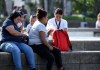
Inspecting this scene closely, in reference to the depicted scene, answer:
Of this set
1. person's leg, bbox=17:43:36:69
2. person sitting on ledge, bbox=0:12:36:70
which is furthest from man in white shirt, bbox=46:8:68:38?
person's leg, bbox=17:43:36:69

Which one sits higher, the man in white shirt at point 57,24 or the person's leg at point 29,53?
the man in white shirt at point 57,24

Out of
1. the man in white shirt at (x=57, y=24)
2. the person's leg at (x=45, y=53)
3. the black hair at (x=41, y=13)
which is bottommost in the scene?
the person's leg at (x=45, y=53)

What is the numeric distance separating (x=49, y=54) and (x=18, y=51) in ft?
2.52

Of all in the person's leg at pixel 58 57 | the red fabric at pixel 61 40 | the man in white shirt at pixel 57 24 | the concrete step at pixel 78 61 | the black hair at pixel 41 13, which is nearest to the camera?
the person's leg at pixel 58 57

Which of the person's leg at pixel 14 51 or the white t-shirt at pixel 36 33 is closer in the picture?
the person's leg at pixel 14 51

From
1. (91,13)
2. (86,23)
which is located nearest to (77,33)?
(86,23)

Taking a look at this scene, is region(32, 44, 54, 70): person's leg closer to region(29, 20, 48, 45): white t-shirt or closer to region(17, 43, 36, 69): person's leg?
region(29, 20, 48, 45): white t-shirt

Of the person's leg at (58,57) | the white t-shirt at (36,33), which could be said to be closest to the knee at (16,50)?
the white t-shirt at (36,33)

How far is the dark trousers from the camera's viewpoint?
11.4 m

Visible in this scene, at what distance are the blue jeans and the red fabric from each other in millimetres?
1275

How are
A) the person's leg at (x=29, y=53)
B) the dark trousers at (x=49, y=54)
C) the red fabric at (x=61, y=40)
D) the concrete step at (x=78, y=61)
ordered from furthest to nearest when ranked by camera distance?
the red fabric at (x=61, y=40), the concrete step at (x=78, y=61), the dark trousers at (x=49, y=54), the person's leg at (x=29, y=53)

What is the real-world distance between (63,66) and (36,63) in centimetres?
69

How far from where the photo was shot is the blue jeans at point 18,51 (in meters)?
11.1

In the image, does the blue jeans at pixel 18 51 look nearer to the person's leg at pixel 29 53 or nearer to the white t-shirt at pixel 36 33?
the person's leg at pixel 29 53
